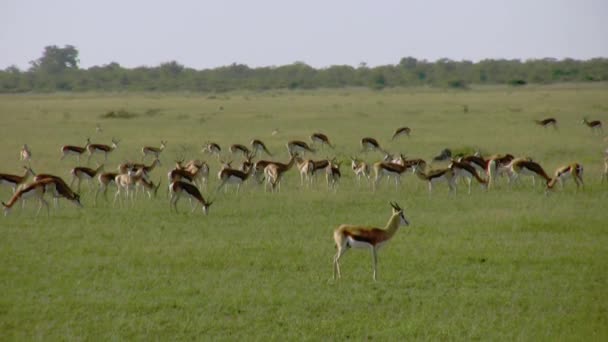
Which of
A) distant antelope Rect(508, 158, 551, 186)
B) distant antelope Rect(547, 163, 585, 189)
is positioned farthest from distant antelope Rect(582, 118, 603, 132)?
distant antelope Rect(547, 163, 585, 189)

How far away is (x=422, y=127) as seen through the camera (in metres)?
29.4

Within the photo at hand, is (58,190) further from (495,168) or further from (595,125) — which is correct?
(595,125)

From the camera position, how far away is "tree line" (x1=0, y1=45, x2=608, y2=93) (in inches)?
2697

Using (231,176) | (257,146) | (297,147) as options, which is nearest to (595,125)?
(297,147)

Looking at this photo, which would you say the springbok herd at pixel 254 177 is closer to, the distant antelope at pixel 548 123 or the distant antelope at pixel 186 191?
the distant antelope at pixel 186 191

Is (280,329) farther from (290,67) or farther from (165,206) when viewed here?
(290,67)

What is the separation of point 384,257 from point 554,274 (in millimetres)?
2079

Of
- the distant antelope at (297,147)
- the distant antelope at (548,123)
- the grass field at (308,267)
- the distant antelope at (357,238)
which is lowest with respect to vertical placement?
the grass field at (308,267)

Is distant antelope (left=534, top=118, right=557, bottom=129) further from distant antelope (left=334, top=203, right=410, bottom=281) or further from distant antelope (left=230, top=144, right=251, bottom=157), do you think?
distant antelope (left=334, top=203, right=410, bottom=281)

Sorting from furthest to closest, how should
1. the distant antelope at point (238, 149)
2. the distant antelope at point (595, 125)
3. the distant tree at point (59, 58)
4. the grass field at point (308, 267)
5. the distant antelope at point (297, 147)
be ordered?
the distant tree at point (59, 58) → the distant antelope at point (595, 125) → the distant antelope at point (297, 147) → the distant antelope at point (238, 149) → the grass field at point (308, 267)

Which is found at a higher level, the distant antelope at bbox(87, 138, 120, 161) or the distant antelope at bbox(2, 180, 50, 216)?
the distant antelope at bbox(2, 180, 50, 216)

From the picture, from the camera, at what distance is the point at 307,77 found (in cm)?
7906

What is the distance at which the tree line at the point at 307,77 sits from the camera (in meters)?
68.5

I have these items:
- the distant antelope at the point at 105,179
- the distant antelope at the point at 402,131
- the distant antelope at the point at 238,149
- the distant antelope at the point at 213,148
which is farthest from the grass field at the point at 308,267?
the distant antelope at the point at 402,131
